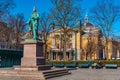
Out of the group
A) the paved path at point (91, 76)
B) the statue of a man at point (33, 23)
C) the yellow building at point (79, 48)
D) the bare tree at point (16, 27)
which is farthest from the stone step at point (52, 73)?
the yellow building at point (79, 48)

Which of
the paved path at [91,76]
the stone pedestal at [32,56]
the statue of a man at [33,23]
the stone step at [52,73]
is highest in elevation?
the statue of a man at [33,23]

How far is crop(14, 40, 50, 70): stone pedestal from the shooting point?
2412 cm

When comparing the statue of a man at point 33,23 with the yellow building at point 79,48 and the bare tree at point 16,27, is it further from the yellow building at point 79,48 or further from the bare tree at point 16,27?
the yellow building at point 79,48

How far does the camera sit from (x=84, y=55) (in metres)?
91.7

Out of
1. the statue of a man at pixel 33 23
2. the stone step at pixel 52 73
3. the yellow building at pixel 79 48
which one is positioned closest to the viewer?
the stone step at pixel 52 73

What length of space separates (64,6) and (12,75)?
1094 inches

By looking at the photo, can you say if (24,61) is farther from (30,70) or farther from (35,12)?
(35,12)

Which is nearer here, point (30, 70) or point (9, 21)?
point (30, 70)

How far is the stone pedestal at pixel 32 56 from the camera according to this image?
24125mm

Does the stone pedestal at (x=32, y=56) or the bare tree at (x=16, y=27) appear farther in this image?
the bare tree at (x=16, y=27)

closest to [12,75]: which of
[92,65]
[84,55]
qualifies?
[92,65]

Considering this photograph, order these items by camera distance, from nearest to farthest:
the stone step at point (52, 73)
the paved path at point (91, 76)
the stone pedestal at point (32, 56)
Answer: the stone step at point (52, 73) → the paved path at point (91, 76) → the stone pedestal at point (32, 56)

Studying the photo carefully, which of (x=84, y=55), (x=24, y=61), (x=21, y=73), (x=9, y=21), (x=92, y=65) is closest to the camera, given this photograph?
(x=21, y=73)

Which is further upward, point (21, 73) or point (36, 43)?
point (36, 43)
